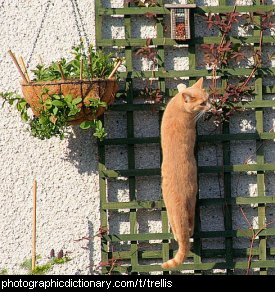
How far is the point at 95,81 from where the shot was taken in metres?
4.54

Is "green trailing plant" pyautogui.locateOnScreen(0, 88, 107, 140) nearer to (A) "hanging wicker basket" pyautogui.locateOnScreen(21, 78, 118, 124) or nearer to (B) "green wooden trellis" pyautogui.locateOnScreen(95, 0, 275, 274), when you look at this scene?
(A) "hanging wicker basket" pyautogui.locateOnScreen(21, 78, 118, 124)

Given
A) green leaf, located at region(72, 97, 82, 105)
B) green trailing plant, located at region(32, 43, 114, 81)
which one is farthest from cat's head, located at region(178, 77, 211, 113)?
green leaf, located at region(72, 97, 82, 105)

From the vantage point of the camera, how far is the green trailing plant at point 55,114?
4508 mm

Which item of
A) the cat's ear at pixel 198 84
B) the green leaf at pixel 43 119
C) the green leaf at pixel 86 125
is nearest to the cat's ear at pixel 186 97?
the cat's ear at pixel 198 84

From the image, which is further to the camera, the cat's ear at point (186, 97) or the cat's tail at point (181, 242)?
the cat's tail at point (181, 242)

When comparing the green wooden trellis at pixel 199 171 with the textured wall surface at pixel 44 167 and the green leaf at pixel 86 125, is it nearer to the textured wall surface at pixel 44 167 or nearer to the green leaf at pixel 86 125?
the textured wall surface at pixel 44 167

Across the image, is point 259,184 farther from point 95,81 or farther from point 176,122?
point 95,81

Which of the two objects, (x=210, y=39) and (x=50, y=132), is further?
(x=210, y=39)

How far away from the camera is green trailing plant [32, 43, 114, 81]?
4.65 metres

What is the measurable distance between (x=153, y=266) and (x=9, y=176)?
1.04m

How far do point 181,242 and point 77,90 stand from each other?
1069 mm

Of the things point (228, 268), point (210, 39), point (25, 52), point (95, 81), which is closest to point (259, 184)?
point (228, 268)

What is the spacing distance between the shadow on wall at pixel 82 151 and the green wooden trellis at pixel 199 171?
3.1 inches

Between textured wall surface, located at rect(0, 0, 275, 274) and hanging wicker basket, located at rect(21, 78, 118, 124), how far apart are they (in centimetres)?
40
